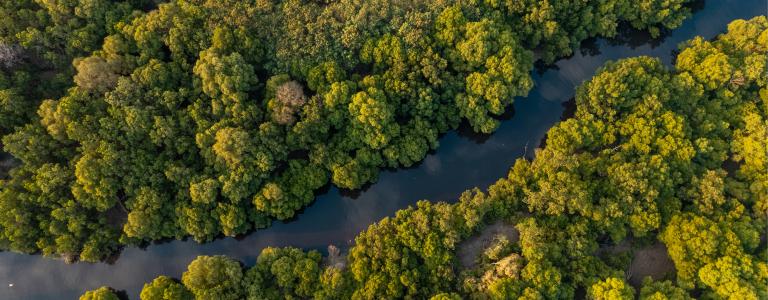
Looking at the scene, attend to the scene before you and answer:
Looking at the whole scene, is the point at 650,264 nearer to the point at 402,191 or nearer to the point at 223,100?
the point at 402,191

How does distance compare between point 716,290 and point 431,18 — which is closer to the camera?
point 716,290

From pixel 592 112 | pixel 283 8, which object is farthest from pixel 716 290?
pixel 283 8

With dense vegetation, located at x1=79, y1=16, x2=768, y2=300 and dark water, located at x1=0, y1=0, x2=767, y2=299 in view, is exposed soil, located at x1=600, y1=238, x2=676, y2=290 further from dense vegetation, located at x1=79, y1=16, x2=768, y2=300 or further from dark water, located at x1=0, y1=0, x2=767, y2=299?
dark water, located at x1=0, y1=0, x2=767, y2=299

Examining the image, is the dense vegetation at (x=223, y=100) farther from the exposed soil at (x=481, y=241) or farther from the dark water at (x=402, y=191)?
the exposed soil at (x=481, y=241)

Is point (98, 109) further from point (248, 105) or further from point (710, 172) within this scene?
point (710, 172)

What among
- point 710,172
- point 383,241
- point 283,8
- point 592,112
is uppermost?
point 283,8

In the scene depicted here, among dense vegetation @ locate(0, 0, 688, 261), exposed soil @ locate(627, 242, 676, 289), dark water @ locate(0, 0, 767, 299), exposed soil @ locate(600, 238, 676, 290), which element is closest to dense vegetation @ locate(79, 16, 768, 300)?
exposed soil @ locate(600, 238, 676, 290)

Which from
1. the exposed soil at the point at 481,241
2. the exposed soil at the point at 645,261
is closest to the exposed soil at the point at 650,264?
the exposed soil at the point at 645,261
